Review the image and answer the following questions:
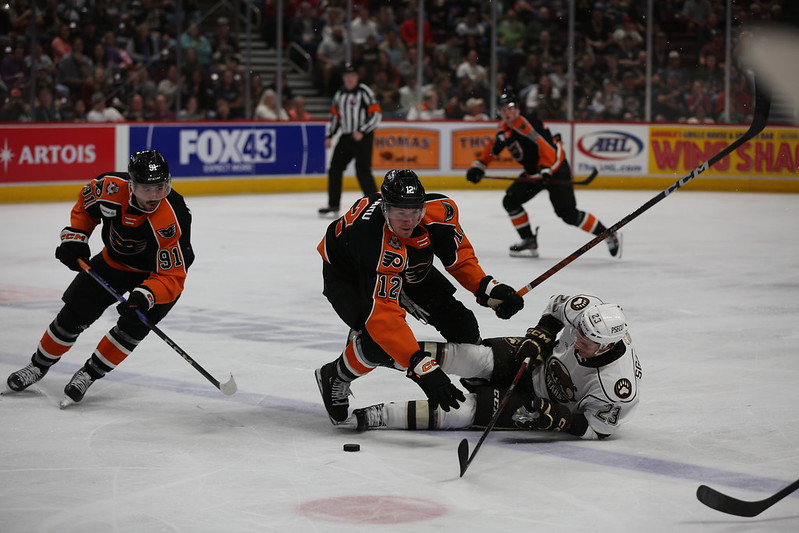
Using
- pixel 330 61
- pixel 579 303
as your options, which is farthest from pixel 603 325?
pixel 330 61

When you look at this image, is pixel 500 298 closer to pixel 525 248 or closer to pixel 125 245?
pixel 125 245

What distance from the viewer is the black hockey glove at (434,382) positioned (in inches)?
167

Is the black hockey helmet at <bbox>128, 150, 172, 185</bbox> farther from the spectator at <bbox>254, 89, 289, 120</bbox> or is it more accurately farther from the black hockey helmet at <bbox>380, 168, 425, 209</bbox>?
the spectator at <bbox>254, 89, 289, 120</bbox>

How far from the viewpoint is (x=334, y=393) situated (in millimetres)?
4691

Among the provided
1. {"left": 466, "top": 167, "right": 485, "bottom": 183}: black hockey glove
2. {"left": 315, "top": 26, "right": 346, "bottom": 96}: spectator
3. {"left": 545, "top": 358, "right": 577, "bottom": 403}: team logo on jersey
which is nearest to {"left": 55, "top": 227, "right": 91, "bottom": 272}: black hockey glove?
{"left": 545, "top": 358, "right": 577, "bottom": 403}: team logo on jersey

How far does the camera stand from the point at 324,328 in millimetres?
6996

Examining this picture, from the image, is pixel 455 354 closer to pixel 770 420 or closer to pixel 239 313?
pixel 770 420

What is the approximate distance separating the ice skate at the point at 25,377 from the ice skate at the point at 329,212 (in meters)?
7.50

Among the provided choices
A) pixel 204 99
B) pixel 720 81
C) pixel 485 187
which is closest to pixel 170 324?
pixel 204 99

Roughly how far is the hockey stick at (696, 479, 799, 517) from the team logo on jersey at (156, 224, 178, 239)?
2367mm

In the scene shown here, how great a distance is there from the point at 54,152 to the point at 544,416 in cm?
1015

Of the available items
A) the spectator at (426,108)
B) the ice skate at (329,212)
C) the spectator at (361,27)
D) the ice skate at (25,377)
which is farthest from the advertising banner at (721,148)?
the ice skate at (25,377)

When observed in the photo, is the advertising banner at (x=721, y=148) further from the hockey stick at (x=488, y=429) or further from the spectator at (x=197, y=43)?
the hockey stick at (x=488, y=429)

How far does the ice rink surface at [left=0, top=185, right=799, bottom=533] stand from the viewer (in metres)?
3.77
